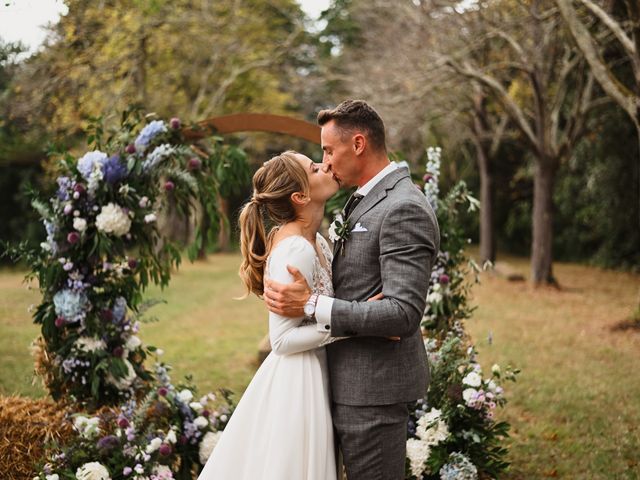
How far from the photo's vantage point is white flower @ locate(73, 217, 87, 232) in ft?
14.9

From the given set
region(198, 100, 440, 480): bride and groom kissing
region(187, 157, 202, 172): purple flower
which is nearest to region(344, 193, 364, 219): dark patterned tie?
region(198, 100, 440, 480): bride and groom kissing

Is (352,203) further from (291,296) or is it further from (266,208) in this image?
(291,296)

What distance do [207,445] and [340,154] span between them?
226cm

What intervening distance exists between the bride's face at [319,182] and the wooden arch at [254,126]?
6.52 ft

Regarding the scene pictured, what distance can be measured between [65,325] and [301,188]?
98.9 inches

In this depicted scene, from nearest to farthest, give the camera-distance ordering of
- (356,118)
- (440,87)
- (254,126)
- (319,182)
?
1. (356,118)
2. (319,182)
3. (254,126)
4. (440,87)

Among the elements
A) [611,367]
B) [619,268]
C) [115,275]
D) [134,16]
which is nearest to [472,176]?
[619,268]

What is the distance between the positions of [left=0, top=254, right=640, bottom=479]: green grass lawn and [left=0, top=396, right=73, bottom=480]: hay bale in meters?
1.61

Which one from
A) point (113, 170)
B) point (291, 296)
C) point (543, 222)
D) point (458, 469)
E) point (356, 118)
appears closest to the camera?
point (291, 296)

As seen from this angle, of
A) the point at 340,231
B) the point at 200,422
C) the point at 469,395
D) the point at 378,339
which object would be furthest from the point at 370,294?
the point at 200,422

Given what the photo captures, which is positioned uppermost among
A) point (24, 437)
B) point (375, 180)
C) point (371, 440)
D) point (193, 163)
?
point (193, 163)

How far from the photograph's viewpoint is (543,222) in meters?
14.2

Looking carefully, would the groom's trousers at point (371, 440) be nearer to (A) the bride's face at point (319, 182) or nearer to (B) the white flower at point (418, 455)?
(A) the bride's face at point (319, 182)

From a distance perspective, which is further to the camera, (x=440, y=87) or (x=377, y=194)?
(x=440, y=87)
